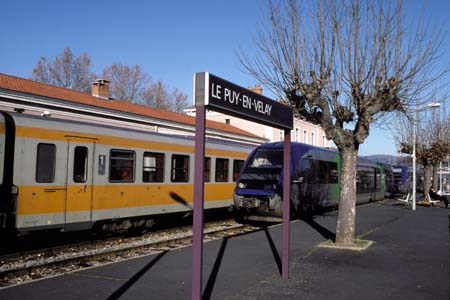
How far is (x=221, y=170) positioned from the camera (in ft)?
55.4

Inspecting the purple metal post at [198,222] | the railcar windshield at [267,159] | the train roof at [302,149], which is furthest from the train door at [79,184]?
the train roof at [302,149]

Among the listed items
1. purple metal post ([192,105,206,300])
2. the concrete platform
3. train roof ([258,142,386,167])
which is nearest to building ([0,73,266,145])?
train roof ([258,142,386,167])

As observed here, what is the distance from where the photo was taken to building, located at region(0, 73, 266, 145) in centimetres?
2120

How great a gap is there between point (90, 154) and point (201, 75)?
7.01m

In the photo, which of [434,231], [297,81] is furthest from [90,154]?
[434,231]

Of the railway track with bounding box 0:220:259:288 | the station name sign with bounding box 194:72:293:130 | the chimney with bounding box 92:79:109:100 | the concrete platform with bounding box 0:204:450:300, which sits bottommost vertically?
the railway track with bounding box 0:220:259:288

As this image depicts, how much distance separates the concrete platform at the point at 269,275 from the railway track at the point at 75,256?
964mm

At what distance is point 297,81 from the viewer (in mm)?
10156

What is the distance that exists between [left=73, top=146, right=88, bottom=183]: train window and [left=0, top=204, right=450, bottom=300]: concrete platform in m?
3.19

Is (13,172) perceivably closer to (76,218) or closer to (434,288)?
(76,218)

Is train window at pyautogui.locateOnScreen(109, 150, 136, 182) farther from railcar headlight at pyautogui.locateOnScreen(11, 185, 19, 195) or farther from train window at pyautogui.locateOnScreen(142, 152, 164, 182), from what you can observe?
railcar headlight at pyautogui.locateOnScreen(11, 185, 19, 195)

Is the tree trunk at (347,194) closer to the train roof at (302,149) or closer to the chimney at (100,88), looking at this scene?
the train roof at (302,149)

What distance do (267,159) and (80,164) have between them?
6980 mm

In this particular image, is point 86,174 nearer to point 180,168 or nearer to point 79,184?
point 79,184
